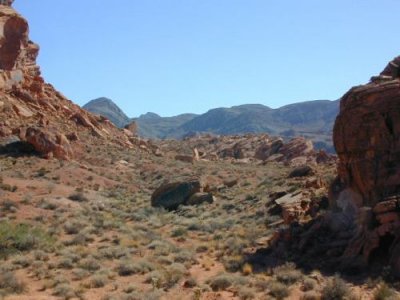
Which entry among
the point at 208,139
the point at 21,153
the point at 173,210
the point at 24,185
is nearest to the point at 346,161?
the point at 173,210

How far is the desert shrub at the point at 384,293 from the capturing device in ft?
39.5

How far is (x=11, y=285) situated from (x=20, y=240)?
5.23 metres

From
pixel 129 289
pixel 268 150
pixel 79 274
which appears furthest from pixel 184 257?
pixel 268 150

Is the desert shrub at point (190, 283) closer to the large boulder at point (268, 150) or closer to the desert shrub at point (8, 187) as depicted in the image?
the desert shrub at point (8, 187)

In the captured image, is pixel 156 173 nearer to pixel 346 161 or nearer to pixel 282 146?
pixel 282 146

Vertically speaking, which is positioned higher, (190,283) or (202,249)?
(190,283)

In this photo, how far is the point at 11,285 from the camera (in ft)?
46.1

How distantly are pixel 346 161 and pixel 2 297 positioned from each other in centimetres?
1248

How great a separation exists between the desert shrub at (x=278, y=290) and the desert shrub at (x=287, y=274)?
2.22 ft

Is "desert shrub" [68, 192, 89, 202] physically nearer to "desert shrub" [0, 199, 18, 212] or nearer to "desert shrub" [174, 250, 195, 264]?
"desert shrub" [0, 199, 18, 212]

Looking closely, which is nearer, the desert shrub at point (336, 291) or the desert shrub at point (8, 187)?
the desert shrub at point (336, 291)

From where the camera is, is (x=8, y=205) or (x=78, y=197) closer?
(x=8, y=205)

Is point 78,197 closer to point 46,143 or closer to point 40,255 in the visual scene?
point 46,143

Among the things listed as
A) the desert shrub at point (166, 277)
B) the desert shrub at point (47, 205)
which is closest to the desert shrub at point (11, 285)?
the desert shrub at point (166, 277)
